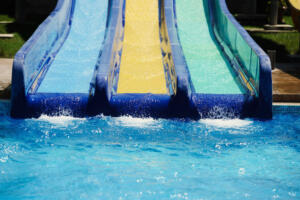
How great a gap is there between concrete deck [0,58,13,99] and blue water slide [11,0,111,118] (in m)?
0.49

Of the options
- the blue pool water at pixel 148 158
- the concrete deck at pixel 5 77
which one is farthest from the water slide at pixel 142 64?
the concrete deck at pixel 5 77

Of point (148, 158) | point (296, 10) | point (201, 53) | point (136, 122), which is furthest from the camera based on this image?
point (296, 10)

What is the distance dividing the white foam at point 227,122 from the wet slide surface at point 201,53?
67 centimetres

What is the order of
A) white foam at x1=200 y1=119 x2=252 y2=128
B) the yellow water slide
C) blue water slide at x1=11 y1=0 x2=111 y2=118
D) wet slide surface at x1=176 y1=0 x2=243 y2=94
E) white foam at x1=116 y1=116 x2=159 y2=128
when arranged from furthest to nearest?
the yellow water slide → wet slide surface at x1=176 y1=0 x2=243 y2=94 → blue water slide at x1=11 y1=0 x2=111 y2=118 → white foam at x1=200 y1=119 x2=252 y2=128 → white foam at x1=116 y1=116 x2=159 y2=128

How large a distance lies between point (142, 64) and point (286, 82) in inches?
110

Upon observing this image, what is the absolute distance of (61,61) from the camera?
9.13m

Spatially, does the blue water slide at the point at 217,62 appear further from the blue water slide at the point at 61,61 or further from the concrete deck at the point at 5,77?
the concrete deck at the point at 5,77

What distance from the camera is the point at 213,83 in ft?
28.0

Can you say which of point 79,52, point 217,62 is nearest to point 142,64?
point 79,52

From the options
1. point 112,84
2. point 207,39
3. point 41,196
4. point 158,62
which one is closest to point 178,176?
point 41,196

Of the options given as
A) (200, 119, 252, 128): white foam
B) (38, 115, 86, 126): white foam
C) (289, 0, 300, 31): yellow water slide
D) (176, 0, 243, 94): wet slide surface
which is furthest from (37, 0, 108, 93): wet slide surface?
(289, 0, 300, 31): yellow water slide

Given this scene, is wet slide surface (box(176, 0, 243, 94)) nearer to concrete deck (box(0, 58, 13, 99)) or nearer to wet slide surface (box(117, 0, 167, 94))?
wet slide surface (box(117, 0, 167, 94))

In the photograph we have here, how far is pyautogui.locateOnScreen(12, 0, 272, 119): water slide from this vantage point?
7.70 m

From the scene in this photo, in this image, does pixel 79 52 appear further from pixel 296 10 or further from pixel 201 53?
pixel 296 10
